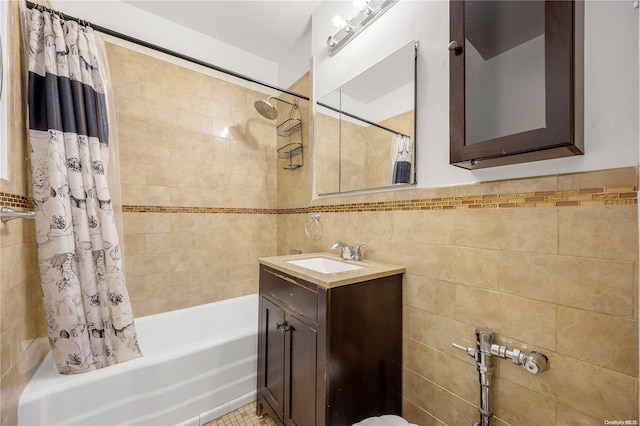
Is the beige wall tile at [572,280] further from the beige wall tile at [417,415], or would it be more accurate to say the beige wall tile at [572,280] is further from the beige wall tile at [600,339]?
the beige wall tile at [417,415]

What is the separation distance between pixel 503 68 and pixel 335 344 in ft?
3.85

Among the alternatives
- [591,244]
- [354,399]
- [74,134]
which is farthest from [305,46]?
[354,399]

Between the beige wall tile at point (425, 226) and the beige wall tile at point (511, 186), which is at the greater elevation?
the beige wall tile at point (511, 186)

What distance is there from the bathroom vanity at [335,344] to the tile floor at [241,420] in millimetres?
188

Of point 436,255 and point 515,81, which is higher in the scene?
point 515,81

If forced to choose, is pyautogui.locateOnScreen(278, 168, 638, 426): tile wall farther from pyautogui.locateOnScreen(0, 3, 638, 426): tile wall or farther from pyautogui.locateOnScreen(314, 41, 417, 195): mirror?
pyautogui.locateOnScreen(314, 41, 417, 195): mirror

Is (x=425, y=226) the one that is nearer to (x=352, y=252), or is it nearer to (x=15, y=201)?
(x=352, y=252)

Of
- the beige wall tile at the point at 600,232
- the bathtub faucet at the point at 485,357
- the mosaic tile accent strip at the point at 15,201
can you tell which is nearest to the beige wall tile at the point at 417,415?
the bathtub faucet at the point at 485,357

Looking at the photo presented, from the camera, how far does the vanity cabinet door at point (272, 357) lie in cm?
132

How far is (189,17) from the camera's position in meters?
2.05

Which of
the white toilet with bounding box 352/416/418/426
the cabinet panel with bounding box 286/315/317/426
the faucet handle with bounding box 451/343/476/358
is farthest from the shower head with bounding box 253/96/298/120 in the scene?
the white toilet with bounding box 352/416/418/426

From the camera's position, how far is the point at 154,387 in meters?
1.33

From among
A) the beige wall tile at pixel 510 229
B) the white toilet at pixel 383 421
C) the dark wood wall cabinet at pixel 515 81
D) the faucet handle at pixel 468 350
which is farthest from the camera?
the white toilet at pixel 383 421

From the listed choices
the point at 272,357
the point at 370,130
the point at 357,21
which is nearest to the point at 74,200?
the point at 272,357
